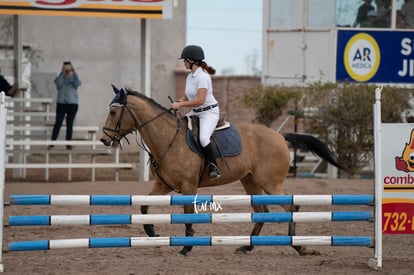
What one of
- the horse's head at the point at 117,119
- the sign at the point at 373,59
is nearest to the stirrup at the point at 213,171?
the horse's head at the point at 117,119

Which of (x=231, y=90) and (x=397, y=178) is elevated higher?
(x=231, y=90)

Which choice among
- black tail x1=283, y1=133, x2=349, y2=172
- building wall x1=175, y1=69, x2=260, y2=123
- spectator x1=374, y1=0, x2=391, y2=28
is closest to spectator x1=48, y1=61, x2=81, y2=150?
spectator x1=374, y1=0, x2=391, y2=28

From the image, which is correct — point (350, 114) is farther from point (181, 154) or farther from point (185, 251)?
point (185, 251)

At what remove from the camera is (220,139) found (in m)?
11.0

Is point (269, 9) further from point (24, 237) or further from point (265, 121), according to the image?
point (24, 237)

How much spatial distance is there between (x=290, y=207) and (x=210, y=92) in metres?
1.70

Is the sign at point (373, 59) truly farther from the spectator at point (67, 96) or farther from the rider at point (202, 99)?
the rider at point (202, 99)

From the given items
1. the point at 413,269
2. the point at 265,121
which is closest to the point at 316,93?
the point at 265,121

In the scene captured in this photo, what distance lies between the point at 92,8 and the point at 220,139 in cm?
638

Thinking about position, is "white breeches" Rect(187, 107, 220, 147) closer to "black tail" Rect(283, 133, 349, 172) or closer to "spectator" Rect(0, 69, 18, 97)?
"black tail" Rect(283, 133, 349, 172)

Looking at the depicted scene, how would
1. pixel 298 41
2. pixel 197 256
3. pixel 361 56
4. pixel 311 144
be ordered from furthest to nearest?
pixel 298 41 < pixel 361 56 < pixel 311 144 < pixel 197 256

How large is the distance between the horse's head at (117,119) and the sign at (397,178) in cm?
305

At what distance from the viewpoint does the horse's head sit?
1077 centimetres

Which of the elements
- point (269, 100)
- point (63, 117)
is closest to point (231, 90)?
point (269, 100)
